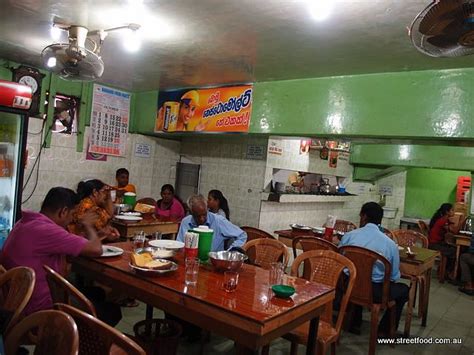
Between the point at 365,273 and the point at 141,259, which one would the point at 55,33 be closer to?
the point at 141,259

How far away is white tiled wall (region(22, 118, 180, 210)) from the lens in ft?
16.5

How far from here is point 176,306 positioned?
2023 mm

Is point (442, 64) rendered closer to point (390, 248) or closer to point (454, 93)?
point (454, 93)

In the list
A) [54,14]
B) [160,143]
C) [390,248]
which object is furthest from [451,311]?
[54,14]

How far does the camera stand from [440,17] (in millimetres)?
1657

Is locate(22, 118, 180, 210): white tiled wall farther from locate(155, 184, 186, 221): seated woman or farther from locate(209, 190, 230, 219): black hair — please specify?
locate(209, 190, 230, 219): black hair

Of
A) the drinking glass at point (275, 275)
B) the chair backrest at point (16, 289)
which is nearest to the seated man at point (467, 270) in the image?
the drinking glass at point (275, 275)

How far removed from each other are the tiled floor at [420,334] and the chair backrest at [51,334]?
6.10 feet

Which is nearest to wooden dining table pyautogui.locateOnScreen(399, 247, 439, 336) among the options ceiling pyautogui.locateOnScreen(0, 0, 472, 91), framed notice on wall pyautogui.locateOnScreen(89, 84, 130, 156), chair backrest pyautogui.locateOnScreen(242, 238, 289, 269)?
chair backrest pyautogui.locateOnScreen(242, 238, 289, 269)

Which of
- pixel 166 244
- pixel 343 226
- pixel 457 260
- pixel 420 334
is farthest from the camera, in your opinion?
pixel 457 260

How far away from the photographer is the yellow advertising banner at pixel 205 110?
189 inches

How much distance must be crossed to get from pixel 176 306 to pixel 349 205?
7547mm

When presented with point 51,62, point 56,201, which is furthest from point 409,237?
point 51,62

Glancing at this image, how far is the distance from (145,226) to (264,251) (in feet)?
5.27
